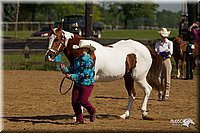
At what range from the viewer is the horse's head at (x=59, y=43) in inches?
359

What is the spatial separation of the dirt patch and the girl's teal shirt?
2.56ft

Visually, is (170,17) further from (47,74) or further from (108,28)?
(47,74)

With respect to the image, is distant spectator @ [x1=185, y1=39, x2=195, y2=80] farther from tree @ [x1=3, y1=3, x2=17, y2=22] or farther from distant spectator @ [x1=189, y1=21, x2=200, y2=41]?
tree @ [x1=3, y1=3, x2=17, y2=22]

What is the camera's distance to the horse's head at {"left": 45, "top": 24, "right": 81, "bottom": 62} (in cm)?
912

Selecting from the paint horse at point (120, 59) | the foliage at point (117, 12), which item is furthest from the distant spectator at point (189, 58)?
the foliage at point (117, 12)

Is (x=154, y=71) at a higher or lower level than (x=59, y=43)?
lower

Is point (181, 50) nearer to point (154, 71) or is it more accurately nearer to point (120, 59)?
point (154, 71)

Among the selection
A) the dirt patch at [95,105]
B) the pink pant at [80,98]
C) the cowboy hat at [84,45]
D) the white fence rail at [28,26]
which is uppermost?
the white fence rail at [28,26]

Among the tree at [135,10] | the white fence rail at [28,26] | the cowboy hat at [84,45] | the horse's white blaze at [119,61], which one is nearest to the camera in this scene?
the cowboy hat at [84,45]

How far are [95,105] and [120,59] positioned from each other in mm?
2561

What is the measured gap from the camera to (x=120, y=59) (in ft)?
31.3

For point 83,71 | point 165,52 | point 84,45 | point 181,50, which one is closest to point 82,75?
point 83,71

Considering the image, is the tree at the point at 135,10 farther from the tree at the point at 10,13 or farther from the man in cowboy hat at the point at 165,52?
the man in cowboy hat at the point at 165,52

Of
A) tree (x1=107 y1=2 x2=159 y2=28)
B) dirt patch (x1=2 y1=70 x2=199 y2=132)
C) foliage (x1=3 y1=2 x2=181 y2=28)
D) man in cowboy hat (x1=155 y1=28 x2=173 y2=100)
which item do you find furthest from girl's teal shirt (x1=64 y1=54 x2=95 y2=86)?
tree (x1=107 y1=2 x2=159 y2=28)
